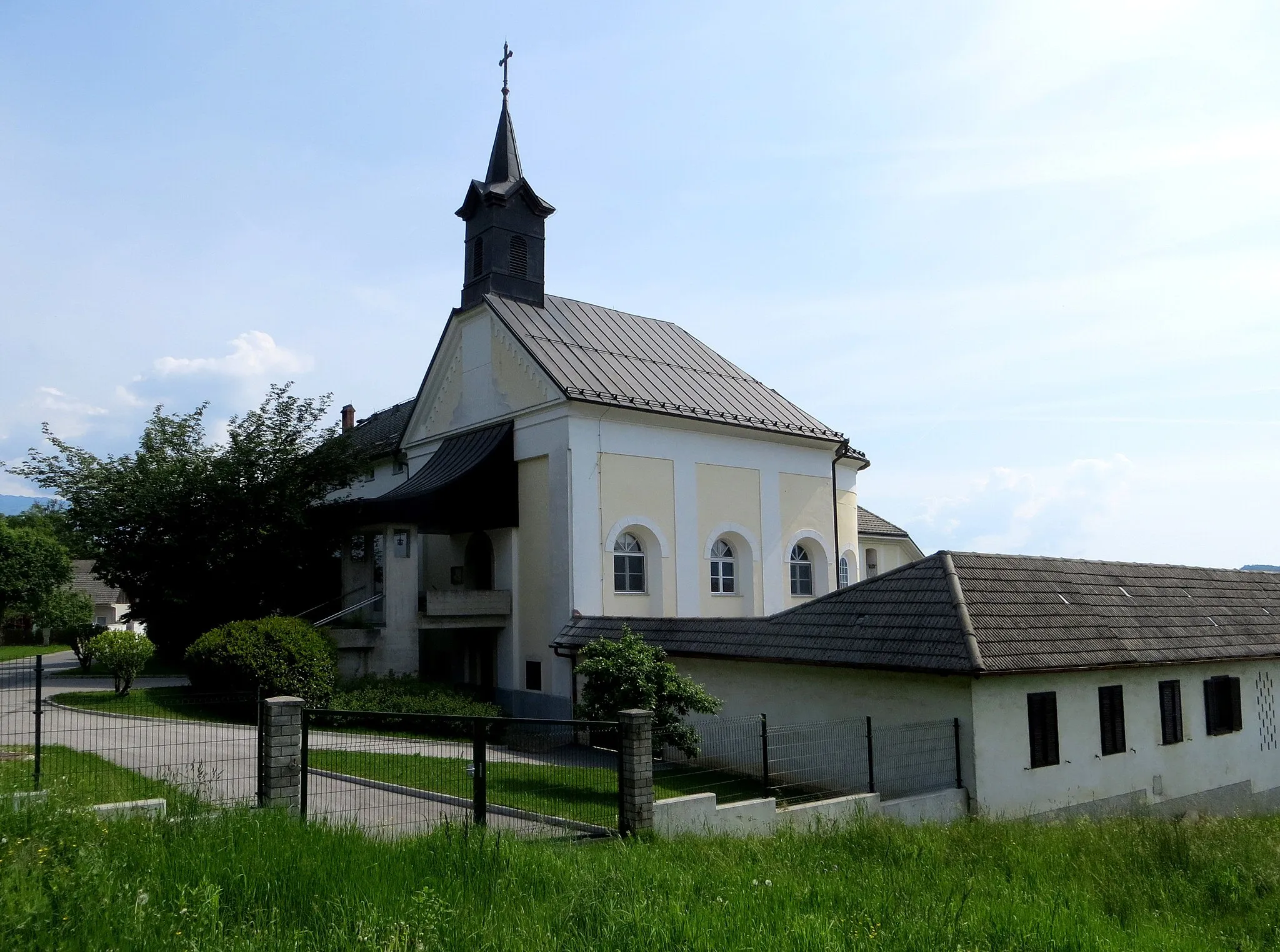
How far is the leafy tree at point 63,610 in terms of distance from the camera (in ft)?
142

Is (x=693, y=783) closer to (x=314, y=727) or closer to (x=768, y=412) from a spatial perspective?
(x=314, y=727)

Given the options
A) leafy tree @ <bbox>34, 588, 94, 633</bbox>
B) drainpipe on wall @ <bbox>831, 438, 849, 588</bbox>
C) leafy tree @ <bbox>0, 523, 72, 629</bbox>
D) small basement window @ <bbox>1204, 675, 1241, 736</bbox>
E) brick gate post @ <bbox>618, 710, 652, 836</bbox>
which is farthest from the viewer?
leafy tree @ <bbox>34, 588, 94, 633</bbox>

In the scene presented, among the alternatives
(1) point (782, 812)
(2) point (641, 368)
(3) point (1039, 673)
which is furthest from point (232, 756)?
(2) point (641, 368)

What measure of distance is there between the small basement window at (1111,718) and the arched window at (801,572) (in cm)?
1249

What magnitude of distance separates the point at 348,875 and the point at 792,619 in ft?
36.8

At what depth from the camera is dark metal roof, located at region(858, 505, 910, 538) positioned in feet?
136

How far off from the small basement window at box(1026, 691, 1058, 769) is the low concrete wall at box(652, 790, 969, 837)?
1.78m

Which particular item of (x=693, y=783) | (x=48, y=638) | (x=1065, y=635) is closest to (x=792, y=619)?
(x=693, y=783)

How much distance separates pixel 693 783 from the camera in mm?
15781

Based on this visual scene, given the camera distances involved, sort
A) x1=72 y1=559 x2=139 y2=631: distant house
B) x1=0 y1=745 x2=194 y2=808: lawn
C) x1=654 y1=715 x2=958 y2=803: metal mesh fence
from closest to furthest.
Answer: x1=0 y1=745 x2=194 y2=808: lawn < x1=654 y1=715 x2=958 y2=803: metal mesh fence < x1=72 y1=559 x2=139 y2=631: distant house

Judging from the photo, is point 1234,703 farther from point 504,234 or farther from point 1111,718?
point 504,234

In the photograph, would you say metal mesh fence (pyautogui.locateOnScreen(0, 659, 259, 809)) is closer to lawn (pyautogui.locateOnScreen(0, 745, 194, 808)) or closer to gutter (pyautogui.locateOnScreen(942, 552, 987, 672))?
lawn (pyautogui.locateOnScreen(0, 745, 194, 808))

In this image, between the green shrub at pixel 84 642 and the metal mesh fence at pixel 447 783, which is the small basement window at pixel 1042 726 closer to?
the metal mesh fence at pixel 447 783

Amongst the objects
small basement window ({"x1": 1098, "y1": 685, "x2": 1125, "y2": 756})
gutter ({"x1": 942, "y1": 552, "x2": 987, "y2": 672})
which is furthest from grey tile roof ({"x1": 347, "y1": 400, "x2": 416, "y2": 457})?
small basement window ({"x1": 1098, "y1": 685, "x2": 1125, "y2": 756})
